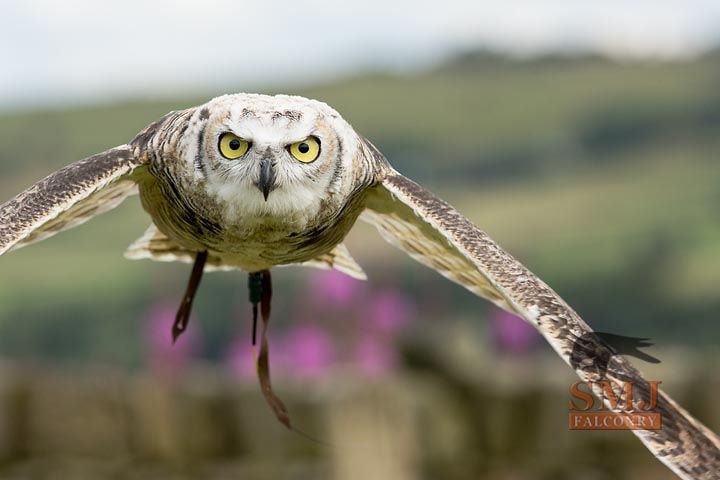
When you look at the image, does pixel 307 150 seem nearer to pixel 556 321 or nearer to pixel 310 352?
pixel 556 321

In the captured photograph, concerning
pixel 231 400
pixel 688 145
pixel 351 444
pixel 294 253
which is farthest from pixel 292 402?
pixel 688 145

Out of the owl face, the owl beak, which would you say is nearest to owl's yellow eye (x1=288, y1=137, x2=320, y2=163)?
the owl face

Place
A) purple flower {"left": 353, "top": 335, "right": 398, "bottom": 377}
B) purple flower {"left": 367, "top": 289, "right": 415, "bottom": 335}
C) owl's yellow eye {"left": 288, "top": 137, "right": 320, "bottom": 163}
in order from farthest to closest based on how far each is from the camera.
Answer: purple flower {"left": 367, "top": 289, "right": 415, "bottom": 335}, purple flower {"left": 353, "top": 335, "right": 398, "bottom": 377}, owl's yellow eye {"left": 288, "top": 137, "right": 320, "bottom": 163}

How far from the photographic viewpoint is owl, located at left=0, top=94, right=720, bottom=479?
14.4ft

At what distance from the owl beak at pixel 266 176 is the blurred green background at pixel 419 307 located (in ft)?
5.35

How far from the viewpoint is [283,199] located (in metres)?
4.45

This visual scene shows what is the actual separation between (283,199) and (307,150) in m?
0.21

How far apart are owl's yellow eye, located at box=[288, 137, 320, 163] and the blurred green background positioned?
1.51 meters

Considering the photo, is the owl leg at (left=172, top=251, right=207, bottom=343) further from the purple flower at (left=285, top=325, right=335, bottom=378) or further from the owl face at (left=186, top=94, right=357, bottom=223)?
the purple flower at (left=285, top=325, right=335, bottom=378)

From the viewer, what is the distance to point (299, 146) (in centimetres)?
449

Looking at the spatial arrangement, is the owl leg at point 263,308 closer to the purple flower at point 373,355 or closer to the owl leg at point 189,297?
the owl leg at point 189,297

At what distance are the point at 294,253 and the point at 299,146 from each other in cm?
50

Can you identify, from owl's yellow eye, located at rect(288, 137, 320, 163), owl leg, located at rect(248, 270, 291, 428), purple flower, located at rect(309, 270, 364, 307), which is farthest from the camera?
purple flower, located at rect(309, 270, 364, 307)

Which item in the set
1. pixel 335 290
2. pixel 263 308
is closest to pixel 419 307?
pixel 335 290
